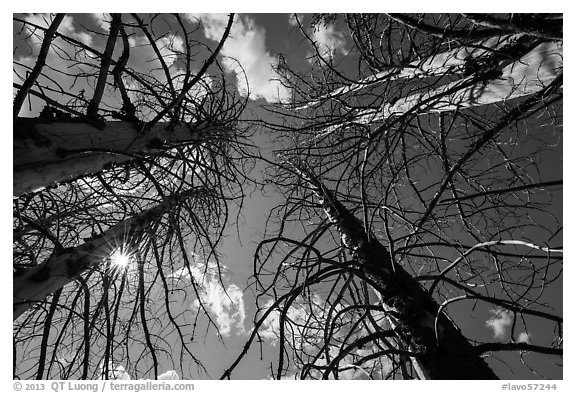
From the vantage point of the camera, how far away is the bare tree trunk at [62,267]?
2.06m

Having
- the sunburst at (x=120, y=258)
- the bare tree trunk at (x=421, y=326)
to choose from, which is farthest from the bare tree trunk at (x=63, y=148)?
the bare tree trunk at (x=421, y=326)

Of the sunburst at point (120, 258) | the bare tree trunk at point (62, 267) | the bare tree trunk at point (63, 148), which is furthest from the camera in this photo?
the sunburst at point (120, 258)

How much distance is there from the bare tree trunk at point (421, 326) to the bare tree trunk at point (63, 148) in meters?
1.70

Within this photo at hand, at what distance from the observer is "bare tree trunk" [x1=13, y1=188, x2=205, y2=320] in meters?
2.06

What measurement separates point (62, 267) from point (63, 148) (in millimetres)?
1285

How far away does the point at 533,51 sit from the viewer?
1.97m

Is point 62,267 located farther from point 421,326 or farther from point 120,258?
point 421,326

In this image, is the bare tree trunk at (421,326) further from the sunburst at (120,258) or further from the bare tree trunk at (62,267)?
the sunburst at (120,258)

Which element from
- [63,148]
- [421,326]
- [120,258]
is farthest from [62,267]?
[421,326]

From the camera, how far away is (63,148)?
64.8 inches

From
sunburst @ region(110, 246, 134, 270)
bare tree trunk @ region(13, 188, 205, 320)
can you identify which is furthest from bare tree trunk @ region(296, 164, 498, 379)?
sunburst @ region(110, 246, 134, 270)

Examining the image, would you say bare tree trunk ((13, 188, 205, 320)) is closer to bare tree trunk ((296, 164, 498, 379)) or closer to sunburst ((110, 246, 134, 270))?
sunburst ((110, 246, 134, 270))
